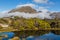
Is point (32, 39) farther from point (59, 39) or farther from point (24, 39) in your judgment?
point (59, 39)

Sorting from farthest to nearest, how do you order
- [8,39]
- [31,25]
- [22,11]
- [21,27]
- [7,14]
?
[22,11], [7,14], [31,25], [21,27], [8,39]

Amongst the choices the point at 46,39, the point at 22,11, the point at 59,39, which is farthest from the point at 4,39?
the point at 22,11

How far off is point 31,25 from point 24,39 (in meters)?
11.9

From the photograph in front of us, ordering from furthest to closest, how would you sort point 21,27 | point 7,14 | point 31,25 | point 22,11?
point 22,11 → point 7,14 → point 31,25 → point 21,27

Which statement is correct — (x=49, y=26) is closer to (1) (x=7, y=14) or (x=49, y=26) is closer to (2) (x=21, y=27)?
(2) (x=21, y=27)

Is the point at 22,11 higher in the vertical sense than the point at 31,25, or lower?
higher

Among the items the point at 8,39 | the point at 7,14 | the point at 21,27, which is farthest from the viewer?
the point at 7,14

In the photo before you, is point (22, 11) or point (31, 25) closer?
point (31, 25)

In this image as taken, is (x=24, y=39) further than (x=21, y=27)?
No

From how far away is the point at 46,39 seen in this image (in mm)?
16688

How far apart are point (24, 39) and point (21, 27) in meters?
10.1

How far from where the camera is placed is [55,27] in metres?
27.4

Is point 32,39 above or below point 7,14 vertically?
below

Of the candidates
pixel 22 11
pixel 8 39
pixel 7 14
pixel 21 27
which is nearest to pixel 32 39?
pixel 8 39
